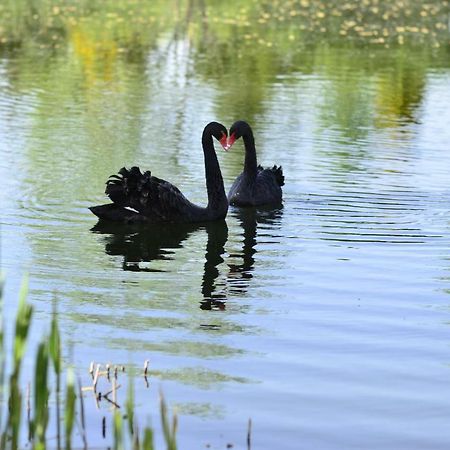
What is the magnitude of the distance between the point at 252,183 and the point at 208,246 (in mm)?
1639

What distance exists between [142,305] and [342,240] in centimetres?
244

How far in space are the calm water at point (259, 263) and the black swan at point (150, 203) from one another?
0.11 m

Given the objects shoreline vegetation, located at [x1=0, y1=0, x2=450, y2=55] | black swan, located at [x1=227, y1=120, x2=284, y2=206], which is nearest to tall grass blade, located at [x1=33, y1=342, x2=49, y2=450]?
black swan, located at [x1=227, y1=120, x2=284, y2=206]

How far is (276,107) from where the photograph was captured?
16.2m

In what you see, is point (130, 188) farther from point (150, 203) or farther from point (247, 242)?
point (247, 242)

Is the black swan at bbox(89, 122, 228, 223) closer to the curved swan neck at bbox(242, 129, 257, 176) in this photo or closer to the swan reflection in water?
the swan reflection in water

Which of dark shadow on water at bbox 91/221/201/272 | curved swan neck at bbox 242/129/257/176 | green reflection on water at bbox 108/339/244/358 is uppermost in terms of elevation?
curved swan neck at bbox 242/129/257/176

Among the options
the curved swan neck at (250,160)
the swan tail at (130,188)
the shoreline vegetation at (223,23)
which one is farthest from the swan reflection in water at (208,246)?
the shoreline vegetation at (223,23)

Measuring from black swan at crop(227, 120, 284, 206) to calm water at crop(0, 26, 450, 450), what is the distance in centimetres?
19

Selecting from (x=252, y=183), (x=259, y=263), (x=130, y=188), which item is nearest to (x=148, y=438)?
(x=259, y=263)

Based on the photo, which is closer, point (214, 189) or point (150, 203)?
point (150, 203)

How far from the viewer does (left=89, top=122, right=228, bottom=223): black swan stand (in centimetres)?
938

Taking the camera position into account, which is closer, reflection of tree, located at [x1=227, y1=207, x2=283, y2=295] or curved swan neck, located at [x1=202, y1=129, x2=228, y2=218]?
reflection of tree, located at [x1=227, y1=207, x2=283, y2=295]

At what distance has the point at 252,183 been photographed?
10.6 meters
